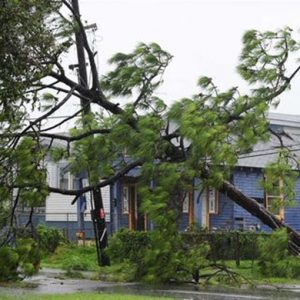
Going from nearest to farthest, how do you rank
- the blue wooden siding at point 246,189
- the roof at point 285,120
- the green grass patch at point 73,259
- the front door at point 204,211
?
the green grass patch at point 73,259 < the blue wooden siding at point 246,189 < the front door at point 204,211 < the roof at point 285,120

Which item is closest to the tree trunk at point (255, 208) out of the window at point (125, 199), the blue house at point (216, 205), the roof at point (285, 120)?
the blue house at point (216, 205)

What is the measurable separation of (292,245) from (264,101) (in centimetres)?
281

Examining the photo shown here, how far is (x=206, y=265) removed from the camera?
17078 millimetres

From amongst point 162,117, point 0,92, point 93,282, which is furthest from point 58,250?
point 0,92

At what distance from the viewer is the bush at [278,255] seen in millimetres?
14484

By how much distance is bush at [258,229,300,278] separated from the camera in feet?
47.5

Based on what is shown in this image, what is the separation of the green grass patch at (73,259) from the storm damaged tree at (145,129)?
7.71m

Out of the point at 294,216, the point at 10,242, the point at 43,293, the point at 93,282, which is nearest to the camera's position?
the point at 10,242

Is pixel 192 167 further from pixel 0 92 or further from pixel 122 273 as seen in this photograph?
pixel 122 273

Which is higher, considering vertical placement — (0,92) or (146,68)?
(146,68)

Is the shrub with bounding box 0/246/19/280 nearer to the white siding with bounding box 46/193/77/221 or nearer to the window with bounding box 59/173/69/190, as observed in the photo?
the white siding with bounding box 46/193/77/221

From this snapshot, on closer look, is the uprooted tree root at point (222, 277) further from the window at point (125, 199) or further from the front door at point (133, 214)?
the window at point (125, 199)

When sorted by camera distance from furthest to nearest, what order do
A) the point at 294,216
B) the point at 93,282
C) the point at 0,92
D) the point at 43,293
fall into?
1. the point at 294,216
2. the point at 93,282
3. the point at 43,293
4. the point at 0,92

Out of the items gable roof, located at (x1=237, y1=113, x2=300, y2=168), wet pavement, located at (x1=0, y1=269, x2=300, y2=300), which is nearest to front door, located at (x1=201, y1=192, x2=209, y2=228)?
gable roof, located at (x1=237, y1=113, x2=300, y2=168)
